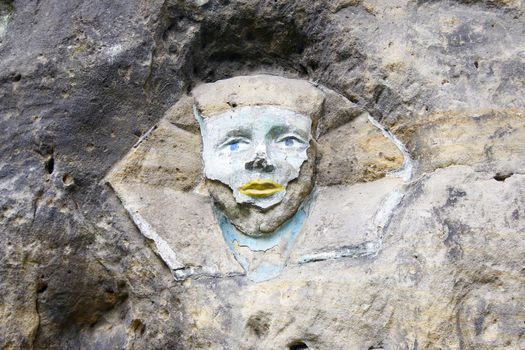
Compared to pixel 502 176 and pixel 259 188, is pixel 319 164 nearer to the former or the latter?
pixel 259 188

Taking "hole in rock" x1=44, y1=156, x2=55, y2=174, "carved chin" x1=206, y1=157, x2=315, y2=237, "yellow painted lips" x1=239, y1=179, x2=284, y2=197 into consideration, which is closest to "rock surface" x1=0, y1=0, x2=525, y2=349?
"hole in rock" x1=44, y1=156, x2=55, y2=174

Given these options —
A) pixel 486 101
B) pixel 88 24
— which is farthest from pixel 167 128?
pixel 486 101

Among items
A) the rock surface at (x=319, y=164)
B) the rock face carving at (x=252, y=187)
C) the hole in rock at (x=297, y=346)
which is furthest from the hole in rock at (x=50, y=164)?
the hole in rock at (x=297, y=346)

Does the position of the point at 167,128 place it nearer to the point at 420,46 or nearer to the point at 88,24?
the point at 88,24

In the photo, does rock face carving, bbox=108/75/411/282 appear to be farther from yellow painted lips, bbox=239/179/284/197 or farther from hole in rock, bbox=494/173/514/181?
hole in rock, bbox=494/173/514/181

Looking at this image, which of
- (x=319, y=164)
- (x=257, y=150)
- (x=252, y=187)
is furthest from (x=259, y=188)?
(x=319, y=164)

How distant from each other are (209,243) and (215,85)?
0.71 m

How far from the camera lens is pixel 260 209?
2988 mm

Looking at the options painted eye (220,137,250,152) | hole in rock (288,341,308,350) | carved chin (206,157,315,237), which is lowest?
hole in rock (288,341,308,350)

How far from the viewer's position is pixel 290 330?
2.73 m

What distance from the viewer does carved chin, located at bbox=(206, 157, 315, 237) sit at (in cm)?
299

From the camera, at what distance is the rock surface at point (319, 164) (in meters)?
2.70

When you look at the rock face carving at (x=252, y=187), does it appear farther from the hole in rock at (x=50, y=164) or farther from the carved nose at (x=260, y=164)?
the hole in rock at (x=50, y=164)

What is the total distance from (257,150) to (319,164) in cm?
34
